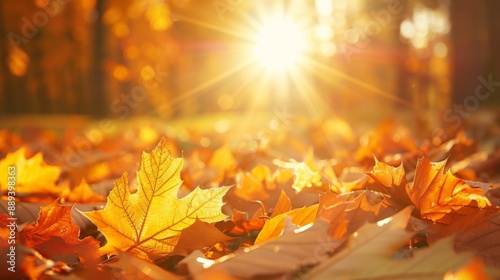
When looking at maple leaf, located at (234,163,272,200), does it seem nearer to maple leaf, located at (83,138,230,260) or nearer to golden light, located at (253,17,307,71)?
maple leaf, located at (83,138,230,260)

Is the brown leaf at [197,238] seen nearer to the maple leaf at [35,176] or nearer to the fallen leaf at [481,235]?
the fallen leaf at [481,235]

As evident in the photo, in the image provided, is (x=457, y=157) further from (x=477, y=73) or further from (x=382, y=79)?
(x=382, y=79)

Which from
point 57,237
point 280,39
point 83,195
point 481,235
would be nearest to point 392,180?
point 481,235

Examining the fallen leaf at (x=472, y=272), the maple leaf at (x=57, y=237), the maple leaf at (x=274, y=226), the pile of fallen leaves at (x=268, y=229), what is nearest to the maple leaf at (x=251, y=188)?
the pile of fallen leaves at (x=268, y=229)

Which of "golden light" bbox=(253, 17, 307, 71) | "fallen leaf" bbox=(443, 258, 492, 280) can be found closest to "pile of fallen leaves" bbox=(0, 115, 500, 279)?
"fallen leaf" bbox=(443, 258, 492, 280)

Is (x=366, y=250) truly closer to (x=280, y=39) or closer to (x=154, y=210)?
(x=154, y=210)

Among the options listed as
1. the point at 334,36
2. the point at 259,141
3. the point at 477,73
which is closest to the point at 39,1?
the point at 334,36
